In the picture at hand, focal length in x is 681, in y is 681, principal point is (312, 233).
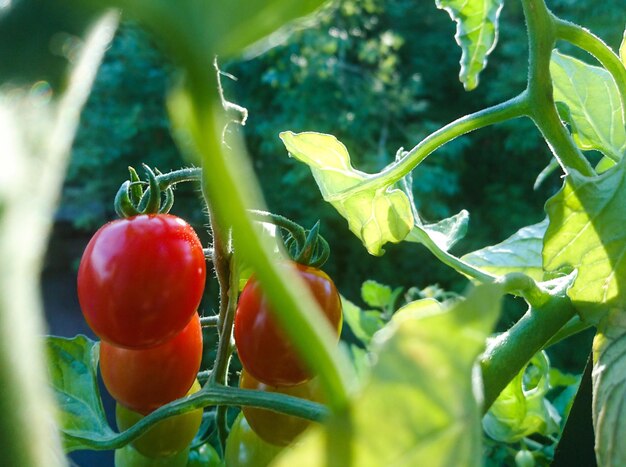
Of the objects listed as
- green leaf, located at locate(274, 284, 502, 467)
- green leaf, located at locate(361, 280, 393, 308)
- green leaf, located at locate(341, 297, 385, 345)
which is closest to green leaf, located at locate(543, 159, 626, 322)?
green leaf, located at locate(274, 284, 502, 467)

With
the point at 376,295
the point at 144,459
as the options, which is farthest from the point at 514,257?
the point at 376,295

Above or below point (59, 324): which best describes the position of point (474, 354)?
above

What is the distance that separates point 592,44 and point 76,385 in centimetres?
21

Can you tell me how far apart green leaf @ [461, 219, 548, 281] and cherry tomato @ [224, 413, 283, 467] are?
122 mm

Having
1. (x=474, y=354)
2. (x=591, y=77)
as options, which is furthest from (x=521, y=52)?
(x=474, y=354)

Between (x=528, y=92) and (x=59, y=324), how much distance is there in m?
2.21

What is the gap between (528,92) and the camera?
0.21m

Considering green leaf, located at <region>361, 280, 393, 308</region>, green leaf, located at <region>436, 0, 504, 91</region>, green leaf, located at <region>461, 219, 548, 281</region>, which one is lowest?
green leaf, located at <region>361, 280, 393, 308</region>

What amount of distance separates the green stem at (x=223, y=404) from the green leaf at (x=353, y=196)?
10cm

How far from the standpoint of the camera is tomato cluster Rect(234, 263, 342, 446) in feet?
0.71

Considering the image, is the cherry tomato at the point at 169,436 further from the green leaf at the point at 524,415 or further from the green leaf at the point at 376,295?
the green leaf at the point at 376,295

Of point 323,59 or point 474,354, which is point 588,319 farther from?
point 323,59

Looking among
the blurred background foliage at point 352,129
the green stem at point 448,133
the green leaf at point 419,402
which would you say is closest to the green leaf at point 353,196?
the green stem at point 448,133

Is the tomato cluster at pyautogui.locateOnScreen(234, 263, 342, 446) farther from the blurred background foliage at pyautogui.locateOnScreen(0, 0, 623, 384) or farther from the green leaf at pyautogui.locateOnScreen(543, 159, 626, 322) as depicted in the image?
the blurred background foliage at pyautogui.locateOnScreen(0, 0, 623, 384)
